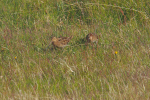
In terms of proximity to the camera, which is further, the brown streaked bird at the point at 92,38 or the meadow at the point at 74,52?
the brown streaked bird at the point at 92,38

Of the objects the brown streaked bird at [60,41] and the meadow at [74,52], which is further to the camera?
the brown streaked bird at [60,41]

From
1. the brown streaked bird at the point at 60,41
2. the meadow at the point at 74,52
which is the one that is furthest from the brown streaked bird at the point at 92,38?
the brown streaked bird at the point at 60,41

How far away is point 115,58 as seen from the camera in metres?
5.47

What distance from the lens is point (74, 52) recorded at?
584 centimetres

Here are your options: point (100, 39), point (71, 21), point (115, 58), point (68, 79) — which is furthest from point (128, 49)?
point (71, 21)

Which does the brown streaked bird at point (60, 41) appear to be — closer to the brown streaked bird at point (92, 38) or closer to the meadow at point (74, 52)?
the meadow at point (74, 52)

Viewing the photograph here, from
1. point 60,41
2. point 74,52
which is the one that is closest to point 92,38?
point 74,52

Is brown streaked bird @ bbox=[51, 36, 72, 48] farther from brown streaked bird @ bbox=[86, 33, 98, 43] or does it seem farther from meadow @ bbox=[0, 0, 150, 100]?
brown streaked bird @ bbox=[86, 33, 98, 43]

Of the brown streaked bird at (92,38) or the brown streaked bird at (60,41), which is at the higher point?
the brown streaked bird at (92,38)

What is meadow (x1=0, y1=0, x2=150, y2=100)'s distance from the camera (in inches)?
175

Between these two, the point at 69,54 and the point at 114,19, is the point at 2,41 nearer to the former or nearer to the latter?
the point at 69,54

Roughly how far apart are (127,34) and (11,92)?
2887mm

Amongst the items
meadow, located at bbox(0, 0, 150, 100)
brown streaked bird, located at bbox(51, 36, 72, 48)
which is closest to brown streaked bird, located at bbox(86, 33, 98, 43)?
meadow, located at bbox(0, 0, 150, 100)

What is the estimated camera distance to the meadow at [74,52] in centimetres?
445
